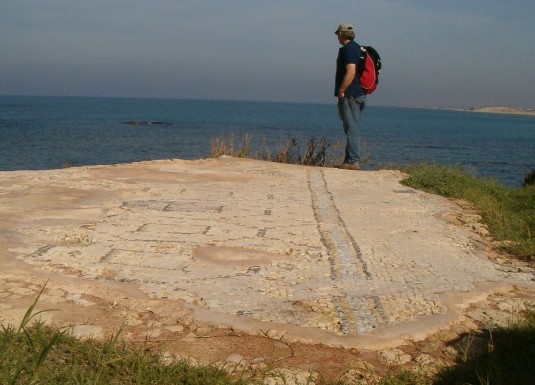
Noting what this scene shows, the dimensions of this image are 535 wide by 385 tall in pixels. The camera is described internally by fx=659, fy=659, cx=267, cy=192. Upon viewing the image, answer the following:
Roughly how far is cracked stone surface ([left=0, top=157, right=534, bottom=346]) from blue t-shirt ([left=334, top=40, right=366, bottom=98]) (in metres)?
2.06

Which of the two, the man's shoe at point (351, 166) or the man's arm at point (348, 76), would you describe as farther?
the man's shoe at point (351, 166)

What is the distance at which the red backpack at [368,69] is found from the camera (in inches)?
330

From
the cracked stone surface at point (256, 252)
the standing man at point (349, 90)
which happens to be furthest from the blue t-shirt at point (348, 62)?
the cracked stone surface at point (256, 252)

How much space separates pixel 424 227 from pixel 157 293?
259 cm

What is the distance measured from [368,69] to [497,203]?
2.58 meters

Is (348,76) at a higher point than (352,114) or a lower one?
higher

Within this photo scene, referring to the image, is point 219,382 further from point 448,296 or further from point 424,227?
point 424,227

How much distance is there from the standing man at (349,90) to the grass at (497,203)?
0.86 metres

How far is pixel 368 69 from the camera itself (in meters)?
8.39

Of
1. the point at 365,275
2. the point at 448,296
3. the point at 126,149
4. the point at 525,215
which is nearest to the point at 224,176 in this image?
the point at 525,215

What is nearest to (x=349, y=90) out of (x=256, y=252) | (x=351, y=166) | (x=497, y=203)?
(x=351, y=166)

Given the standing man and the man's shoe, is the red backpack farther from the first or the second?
the man's shoe

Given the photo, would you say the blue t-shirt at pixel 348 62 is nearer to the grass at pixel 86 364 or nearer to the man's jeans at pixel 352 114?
the man's jeans at pixel 352 114

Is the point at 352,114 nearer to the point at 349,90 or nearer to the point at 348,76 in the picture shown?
the point at 349,90
